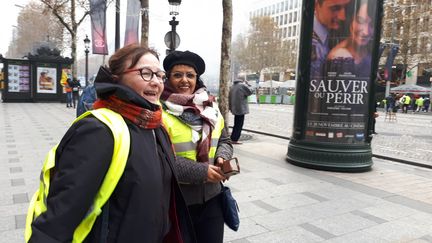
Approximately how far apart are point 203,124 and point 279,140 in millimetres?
8833

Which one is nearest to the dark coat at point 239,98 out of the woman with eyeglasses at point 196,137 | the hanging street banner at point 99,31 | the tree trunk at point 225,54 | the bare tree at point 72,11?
the tree trunk at point 225,54

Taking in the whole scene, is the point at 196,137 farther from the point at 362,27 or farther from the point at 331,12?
the point at 362,27

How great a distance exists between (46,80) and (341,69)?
20.0 meters

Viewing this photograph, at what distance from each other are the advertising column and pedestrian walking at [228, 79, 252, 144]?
2858mm

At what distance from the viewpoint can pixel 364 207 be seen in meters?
4.84

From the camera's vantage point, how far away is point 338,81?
659cm

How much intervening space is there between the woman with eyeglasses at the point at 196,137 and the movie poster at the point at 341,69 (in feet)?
15.4

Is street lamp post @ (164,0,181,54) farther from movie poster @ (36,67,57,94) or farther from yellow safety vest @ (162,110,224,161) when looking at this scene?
movie poster @ (36,67,57,94)

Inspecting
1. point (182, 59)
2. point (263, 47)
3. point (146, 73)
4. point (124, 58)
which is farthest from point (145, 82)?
point (263, 47)

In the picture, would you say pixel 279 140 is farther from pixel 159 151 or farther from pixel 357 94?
pixel 159 151

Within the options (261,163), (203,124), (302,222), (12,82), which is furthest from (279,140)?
(12,82)

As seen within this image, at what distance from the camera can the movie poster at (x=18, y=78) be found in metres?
21.3

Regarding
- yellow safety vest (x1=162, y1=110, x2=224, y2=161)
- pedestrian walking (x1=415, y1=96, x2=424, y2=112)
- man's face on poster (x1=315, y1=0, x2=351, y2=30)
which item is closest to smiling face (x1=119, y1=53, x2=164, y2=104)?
yellow safety vest (x1=162, y1=110, x2=224, y2=161)

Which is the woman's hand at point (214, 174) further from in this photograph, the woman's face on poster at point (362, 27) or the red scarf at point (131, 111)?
the woman's face on poster at point (362, 27)
